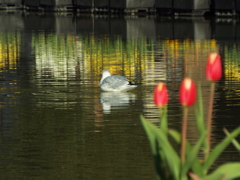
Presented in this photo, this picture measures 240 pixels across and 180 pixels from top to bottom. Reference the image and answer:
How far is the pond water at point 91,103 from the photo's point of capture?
939 centimetres

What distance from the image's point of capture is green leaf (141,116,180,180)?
5.24 m

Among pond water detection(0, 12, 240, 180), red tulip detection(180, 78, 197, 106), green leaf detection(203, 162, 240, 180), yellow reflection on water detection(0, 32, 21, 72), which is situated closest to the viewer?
red tulip detection(180, 78, 197, 106)

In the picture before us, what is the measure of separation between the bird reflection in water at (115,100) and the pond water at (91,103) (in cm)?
2

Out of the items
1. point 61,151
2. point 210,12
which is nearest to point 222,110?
point 61,151

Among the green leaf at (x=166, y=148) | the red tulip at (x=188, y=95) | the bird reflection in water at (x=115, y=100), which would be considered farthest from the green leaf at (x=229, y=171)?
the bird reflection in water at (x=115, y=100)

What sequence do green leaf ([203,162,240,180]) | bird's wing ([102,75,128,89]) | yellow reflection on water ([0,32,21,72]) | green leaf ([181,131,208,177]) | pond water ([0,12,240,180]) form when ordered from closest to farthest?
green leaf ([181,131,208,177])
green leaf ([203,162,240,180])
pond water ([0,12,240,180])
bird's wing ([102,75,128,89])
yellow reflection on water ([0,32,21,72])

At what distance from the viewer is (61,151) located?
33.1 ft

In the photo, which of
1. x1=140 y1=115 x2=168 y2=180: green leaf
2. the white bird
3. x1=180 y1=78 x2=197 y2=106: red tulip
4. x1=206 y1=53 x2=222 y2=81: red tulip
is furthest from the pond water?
x1=180 y1=78 x2=197 y2=106: red tulip

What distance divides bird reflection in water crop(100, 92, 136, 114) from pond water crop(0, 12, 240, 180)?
20 millimetres

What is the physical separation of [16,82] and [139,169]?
915cm

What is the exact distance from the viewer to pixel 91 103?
567 inches

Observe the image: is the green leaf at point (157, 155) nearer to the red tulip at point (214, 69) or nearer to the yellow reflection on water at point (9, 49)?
the red tulip at point (214, 69)

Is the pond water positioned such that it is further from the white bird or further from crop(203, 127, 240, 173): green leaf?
crop(203, 127, 240, 173): green leaf

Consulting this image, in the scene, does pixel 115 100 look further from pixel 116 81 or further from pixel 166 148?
pixel 166 148
